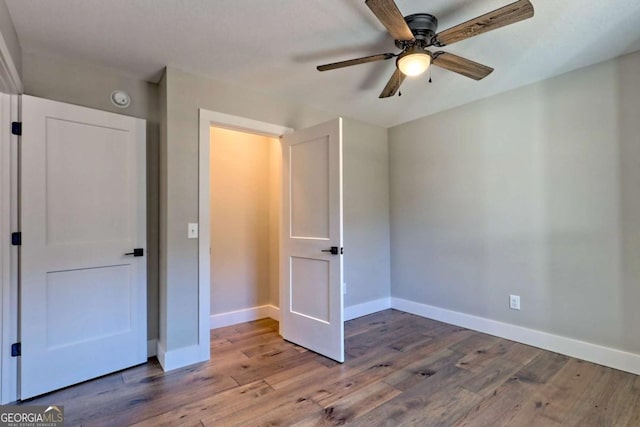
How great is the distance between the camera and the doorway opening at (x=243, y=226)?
358 cm

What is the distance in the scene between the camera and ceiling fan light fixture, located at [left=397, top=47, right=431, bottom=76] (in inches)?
74.5

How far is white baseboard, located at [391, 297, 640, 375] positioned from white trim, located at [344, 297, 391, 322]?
345 mm

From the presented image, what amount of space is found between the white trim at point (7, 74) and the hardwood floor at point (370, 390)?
6.62 ft

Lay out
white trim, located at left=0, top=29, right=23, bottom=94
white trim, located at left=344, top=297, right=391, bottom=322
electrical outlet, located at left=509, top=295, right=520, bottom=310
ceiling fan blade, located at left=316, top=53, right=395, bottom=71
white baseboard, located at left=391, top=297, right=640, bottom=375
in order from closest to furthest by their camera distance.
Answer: white trim, located at left=0, top=29, right=23, bottom=94, ceiling fan blade, located at left=316, top=53, right=395, bottom=71, white baseboard, located at left=391, top=297, right=640, bottom=375, electrical outlet, located at left=509, top=295, right=520, bottom=310, white trim, located at left=344, top=297, right=391, bottom=322

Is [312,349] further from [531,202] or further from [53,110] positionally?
[53,110]

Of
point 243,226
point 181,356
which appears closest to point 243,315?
point 243,226

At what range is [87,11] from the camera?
1879 mm

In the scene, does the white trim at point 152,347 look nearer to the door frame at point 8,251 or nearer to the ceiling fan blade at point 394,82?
the door frame at point 8,251

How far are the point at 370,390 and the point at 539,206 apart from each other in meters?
2.19

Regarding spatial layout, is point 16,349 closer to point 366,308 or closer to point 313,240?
point 313,240

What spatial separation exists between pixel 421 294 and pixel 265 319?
1.89 metres

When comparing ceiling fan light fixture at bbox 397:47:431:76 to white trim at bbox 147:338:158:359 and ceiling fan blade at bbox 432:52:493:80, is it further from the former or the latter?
white trim at bbox 147:338:158:359

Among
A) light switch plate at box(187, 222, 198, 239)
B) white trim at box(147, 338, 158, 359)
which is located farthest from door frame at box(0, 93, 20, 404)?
light switch plate at box(187, 222, 198, 239)

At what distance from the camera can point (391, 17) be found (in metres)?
1.62
